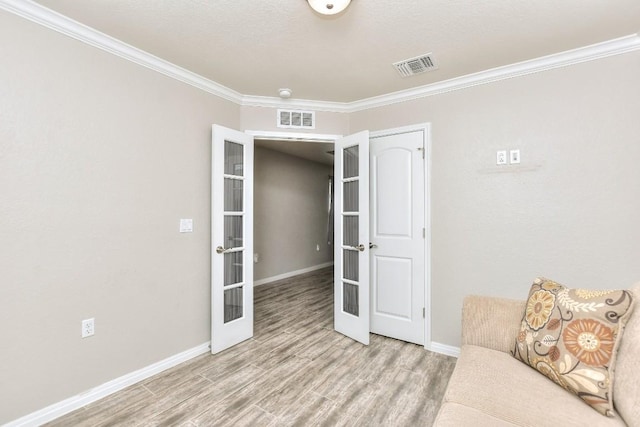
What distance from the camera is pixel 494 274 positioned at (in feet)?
8.28

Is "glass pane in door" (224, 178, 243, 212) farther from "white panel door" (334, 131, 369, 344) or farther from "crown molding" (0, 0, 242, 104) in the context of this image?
"white panel door" (334, 131, 369, 344)

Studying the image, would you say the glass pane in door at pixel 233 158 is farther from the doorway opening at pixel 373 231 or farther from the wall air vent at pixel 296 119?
the wall air vent at pixel 296 119

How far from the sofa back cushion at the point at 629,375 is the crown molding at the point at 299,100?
76.4 inches

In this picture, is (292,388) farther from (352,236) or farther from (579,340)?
(579,340)

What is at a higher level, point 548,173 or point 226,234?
point 548,173

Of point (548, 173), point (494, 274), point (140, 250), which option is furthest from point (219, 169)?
point (548, 173)

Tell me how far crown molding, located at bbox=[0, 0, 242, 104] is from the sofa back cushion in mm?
3286

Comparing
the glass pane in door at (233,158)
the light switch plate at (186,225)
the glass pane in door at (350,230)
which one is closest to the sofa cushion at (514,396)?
the glass pane in door at (350,230)

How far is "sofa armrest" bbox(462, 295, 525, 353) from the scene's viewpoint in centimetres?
170

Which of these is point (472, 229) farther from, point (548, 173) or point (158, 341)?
point (158, 341)

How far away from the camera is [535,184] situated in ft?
7.80

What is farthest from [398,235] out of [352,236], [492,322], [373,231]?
[492,322]

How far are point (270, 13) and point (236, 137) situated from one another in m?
1.30

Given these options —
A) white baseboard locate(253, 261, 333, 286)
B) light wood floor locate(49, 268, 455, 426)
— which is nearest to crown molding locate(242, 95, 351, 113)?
light wood floor locate(49, 268, 455, 426)
